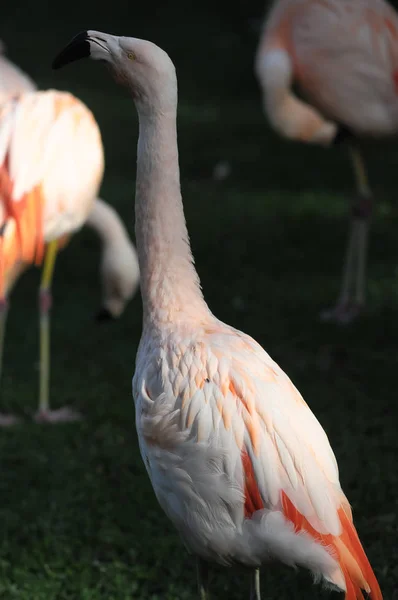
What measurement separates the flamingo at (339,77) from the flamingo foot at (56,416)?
192 cm

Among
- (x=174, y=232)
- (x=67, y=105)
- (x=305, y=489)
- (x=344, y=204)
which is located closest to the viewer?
(x=305, y=489)

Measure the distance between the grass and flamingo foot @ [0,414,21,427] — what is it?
0.30 feet

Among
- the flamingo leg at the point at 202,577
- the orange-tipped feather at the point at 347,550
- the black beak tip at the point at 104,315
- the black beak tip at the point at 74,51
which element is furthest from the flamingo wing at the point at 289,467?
the black beak tip at the point at 104,315

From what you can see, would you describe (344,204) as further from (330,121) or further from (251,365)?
(251,365)

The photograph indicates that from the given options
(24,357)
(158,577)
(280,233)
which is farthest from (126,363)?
(280,233)

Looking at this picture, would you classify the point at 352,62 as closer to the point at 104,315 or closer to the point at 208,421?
the point at 104,315

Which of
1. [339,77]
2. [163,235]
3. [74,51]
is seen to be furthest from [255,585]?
[339,77]

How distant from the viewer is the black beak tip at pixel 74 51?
2459 mm

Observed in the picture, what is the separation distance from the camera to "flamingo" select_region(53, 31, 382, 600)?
2.36m

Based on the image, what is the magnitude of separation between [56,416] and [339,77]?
102 inches

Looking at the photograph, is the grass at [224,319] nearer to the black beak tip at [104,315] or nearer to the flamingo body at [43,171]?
the black beak tip at [104,315]

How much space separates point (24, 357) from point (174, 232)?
11.3 ft

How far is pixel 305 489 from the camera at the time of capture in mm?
2379

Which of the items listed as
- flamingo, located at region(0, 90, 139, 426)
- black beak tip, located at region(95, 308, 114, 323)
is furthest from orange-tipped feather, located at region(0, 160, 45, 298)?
black beak tip, located at region(95, 308, 114, 323)
